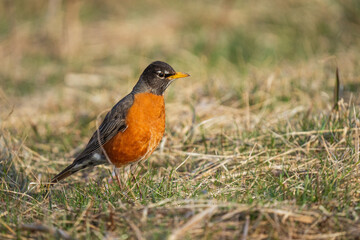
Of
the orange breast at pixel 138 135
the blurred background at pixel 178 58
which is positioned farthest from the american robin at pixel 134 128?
the blurred background at pixel 178 58

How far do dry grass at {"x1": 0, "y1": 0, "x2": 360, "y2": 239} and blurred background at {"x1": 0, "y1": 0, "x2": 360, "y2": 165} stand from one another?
0.03 m

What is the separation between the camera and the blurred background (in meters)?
6.32

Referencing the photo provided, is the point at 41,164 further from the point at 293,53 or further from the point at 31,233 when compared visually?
the point at 293,53

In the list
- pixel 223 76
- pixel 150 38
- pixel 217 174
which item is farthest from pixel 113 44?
pixel 217 174

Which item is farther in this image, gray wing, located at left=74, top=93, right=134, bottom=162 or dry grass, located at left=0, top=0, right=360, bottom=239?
gray wing, located at left=74, top=93, right=134, bottom=162

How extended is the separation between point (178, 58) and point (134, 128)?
443 cm

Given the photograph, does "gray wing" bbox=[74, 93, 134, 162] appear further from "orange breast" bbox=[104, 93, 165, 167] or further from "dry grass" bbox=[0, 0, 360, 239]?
"dry grass" bbox=[0, 0, 360, 239]

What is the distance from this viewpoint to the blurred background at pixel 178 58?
632 centimetres

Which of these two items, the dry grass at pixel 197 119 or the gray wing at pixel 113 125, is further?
the gray wing at pixel 113 125

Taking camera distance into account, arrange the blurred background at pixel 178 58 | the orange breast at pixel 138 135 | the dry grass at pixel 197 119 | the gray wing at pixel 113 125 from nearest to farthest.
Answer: the dry grass at pixel 197 119
the orange breast at pixel 138 135
the gray wing at pixel 113 125
the blurred background at pixel 178 58

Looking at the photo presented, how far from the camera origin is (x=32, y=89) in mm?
8500

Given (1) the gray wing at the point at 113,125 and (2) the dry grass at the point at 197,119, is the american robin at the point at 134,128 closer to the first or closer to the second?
(1) the gray wing at the point at 113,125

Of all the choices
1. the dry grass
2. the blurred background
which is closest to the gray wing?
the dry grass

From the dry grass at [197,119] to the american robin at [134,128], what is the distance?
0.65 feet
